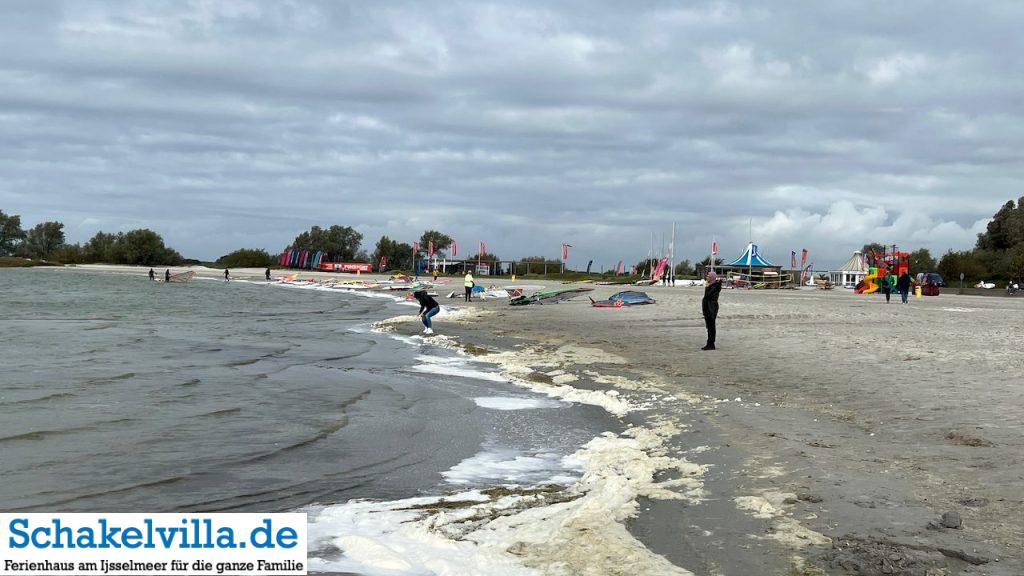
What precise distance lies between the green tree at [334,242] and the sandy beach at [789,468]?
134639 mm

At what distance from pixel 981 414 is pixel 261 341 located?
61.1 ft

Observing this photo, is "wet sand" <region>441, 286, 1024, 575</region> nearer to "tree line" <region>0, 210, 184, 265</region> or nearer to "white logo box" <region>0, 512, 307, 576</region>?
"white logo box" <region>0, 512, 307, 576</region>

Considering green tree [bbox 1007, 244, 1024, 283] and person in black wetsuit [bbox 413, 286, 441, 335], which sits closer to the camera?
person in black wetsuit [bbox 413, 286, 441, 335]

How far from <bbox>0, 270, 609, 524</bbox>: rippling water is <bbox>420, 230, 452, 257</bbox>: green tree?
120 m

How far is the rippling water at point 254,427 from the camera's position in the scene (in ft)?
23.1

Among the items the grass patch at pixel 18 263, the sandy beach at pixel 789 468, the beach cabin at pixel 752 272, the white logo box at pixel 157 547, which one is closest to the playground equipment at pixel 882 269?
the beach cabin at pixel 752 272

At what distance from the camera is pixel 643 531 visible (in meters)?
5.36

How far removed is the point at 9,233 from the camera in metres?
175

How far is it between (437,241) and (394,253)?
8.90 metres

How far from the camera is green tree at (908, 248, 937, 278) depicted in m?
94.8

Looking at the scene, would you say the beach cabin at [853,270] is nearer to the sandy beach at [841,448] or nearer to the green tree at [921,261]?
the green tree at [921,261]

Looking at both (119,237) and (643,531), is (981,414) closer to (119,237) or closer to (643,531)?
(643,531)

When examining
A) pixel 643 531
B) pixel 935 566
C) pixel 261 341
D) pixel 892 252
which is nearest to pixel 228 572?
pixel 643 531

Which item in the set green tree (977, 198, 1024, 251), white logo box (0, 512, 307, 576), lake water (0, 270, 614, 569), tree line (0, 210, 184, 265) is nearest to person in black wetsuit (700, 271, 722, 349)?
lake water (0, 270, 614, 569)
